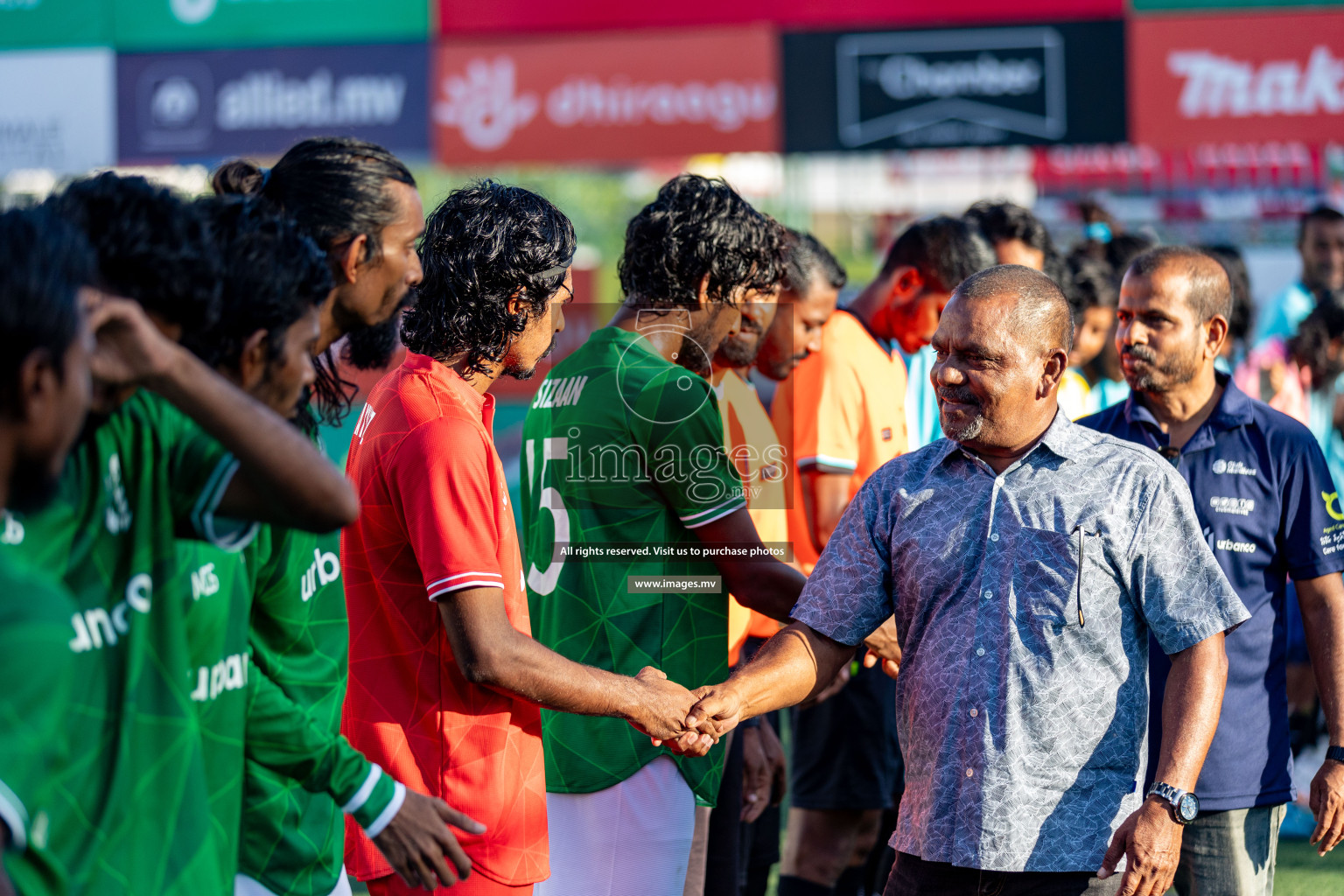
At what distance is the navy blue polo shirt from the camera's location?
10.9 ft

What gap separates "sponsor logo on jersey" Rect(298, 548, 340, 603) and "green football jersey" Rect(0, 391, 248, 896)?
1.36 feet

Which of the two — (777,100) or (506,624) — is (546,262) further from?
(777,100)

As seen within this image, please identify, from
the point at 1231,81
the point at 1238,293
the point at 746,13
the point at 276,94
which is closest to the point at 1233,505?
the point at 1238,293

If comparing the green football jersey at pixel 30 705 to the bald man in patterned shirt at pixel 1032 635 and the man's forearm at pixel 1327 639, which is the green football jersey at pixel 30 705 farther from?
the man's forearm at pixel 1327 639

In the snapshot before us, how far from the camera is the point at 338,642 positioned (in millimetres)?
2447

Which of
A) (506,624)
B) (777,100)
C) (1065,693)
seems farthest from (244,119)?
(1065,693)

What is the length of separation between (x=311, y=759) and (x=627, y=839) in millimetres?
1051

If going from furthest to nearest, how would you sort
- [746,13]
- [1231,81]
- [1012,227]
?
[746,13]
[1231,81]
[1012,227]

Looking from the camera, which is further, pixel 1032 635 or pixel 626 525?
pixel 626 525

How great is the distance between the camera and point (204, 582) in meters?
1.98

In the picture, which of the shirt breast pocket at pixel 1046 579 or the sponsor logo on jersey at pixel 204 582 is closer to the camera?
the sponsor logo on jersey at pixel 204 582

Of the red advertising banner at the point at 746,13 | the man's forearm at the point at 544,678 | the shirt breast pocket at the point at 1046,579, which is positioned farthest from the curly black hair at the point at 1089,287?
the man's forearm at the point at 544,678

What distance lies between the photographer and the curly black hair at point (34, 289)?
145 centimetres

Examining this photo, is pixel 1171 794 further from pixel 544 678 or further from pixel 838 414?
pixel 838 414
